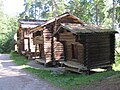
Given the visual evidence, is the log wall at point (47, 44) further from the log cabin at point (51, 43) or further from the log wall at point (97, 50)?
the log wall at point (97, 50)

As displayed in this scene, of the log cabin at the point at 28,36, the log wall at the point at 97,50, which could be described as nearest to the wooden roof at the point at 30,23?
the log cabin at the point at 28,36

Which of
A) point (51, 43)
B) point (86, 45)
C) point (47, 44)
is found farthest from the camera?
point (51, 43)

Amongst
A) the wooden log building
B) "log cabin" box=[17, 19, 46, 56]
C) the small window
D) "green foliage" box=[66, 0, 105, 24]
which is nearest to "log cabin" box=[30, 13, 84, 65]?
the wooden log building

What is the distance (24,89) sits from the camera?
49.3ft

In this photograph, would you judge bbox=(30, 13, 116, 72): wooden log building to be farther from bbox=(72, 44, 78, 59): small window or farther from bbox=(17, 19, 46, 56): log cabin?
bbox=(17, 19, 46, 56): log cabin

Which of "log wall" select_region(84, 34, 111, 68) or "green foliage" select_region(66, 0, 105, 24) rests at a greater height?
"green foliage" select_region(66, 0, 105, 24)

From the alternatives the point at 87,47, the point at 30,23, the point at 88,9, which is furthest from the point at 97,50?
the point at 88,9

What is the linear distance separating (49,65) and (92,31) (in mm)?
8248

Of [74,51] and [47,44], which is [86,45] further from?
[47,44]

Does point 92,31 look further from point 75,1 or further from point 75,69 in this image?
point 75,1

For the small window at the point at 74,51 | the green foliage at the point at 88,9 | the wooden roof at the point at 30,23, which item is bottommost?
the small window at the point at 74,51

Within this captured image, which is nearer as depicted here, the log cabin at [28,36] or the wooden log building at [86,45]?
the wooden log building at [86,45]

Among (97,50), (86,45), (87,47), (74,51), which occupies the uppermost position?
(86,45)

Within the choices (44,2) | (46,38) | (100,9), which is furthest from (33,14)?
(46,38)
